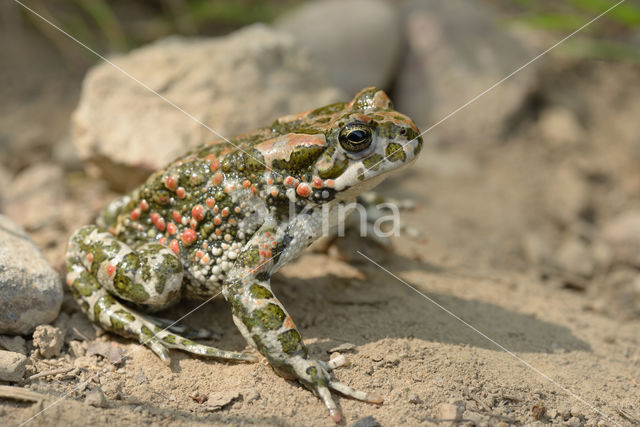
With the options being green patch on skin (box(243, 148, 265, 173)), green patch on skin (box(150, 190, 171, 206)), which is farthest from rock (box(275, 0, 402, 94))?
green patch on skin (box(150, 190, 171, 206))

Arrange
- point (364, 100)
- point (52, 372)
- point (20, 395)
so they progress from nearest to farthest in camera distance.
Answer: point (20, 395)
point (52, 372)
point (364, 100)

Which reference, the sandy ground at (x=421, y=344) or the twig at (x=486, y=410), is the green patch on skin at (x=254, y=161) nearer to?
the sandy ground at (x=421, y=344)

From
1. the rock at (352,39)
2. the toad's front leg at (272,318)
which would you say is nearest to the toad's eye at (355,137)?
the toad's front leg at (272,318)

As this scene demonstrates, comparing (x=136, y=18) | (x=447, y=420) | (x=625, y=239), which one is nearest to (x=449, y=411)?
(x=447, y=420)

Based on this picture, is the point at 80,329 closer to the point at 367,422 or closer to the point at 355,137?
the point at 367,422

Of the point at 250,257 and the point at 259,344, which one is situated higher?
the point at 250,257

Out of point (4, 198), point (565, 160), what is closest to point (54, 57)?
point (4, 198)

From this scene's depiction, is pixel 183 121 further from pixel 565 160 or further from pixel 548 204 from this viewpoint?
pixel 565 160
